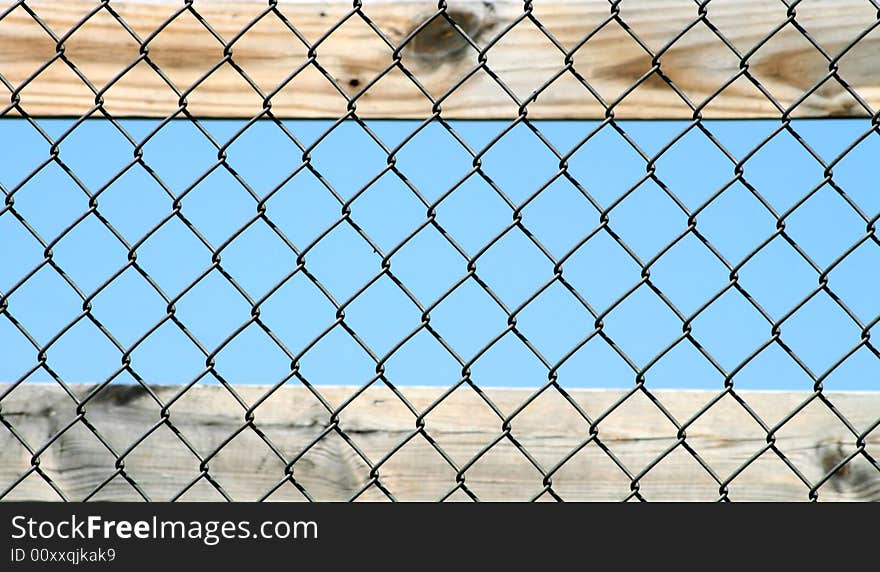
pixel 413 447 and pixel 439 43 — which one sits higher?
pixel 439 43

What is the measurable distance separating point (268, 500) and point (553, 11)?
3.77 feet

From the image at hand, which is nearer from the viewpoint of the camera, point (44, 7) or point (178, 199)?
point (178, 199)

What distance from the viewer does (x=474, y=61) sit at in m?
2.22

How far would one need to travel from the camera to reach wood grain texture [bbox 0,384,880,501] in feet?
7.30

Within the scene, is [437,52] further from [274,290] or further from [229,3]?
[274,290]

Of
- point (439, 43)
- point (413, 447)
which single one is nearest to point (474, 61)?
point (439, 43)

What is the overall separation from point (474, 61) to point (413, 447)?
0.79 metres

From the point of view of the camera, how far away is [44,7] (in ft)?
7.36

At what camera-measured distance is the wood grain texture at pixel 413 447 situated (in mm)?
2225

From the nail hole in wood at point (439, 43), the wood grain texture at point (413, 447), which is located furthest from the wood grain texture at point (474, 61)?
the wood grain texture at point (413, 447)

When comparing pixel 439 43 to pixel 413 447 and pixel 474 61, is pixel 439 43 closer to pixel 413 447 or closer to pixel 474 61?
pixel 474 61

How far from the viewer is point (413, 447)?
2.24 m

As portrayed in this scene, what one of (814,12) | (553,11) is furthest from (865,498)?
(553,11)

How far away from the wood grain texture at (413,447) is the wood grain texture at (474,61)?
22.9 inches
